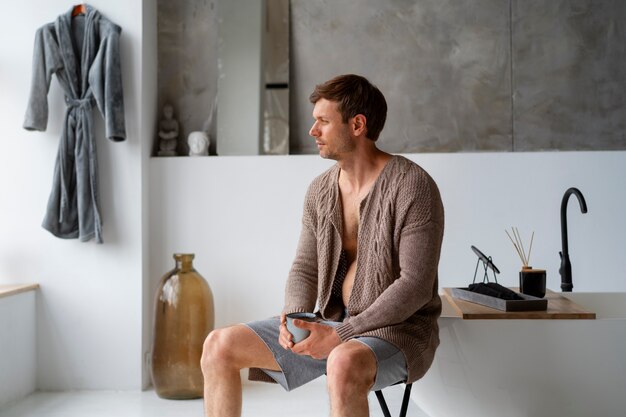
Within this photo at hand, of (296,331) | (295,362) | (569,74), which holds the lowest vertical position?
(295,362)

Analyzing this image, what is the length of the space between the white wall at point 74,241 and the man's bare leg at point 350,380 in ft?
6.78

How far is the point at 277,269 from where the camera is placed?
392cm

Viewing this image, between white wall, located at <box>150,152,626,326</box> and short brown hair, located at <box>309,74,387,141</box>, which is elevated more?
short brown hair, located at <box>309,74,387,141</box>

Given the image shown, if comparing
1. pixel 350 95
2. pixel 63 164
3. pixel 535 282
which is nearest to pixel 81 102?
pixel 63 164

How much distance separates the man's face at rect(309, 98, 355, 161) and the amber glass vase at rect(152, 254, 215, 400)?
1475 mm

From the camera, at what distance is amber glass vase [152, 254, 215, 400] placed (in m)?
3.62

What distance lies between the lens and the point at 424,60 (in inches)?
158

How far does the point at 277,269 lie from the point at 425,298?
181 cm

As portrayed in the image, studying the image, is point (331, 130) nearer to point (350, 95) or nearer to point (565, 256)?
point (350, 95)

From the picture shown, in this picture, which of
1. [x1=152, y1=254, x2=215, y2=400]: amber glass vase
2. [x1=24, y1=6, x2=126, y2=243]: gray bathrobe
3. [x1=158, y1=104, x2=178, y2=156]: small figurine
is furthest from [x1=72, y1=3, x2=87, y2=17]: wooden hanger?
[x1=152, y1=254, x2=215, y2=400]: amber glass vase

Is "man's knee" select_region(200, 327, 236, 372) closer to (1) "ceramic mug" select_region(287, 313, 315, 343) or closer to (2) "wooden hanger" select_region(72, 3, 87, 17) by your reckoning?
(1) "ceramic mug" select_region(287, 313, 315, 343)

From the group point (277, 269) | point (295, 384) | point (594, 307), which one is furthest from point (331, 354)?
point (277, 269)

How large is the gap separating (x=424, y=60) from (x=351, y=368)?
242cm

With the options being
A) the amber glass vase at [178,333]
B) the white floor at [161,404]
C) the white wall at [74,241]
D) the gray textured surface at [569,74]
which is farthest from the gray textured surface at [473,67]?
the white floor at [161,404]
